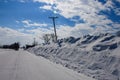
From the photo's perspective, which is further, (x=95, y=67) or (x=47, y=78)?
(x=95, y=67)

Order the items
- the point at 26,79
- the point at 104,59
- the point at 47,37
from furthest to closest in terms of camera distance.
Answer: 1. the point at 47,37
2. the point at 104,59
3. the point at 26,79

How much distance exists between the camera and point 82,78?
30.3ft

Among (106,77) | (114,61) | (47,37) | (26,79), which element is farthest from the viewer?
(47,37)

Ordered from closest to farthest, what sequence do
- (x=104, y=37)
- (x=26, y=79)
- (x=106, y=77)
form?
(x=26, y=79)
(x=106, y=77)
(x=104, y=37)

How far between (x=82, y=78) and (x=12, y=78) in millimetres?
2952

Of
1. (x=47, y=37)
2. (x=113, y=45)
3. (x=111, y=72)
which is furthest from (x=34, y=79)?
(x=47, y=37)

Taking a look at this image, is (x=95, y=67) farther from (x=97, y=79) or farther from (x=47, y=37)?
(x=47, y=37)

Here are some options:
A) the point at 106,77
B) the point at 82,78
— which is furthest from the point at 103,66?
the point at 82,78

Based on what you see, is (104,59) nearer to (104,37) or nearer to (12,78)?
(12,78)

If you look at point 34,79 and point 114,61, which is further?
point 114,61

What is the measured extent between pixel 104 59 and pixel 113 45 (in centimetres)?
348

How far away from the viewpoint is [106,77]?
976 cm

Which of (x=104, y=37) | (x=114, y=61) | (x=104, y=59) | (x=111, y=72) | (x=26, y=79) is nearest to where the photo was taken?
(x=26, y=79)

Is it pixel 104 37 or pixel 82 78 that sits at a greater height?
pixel 104 37
